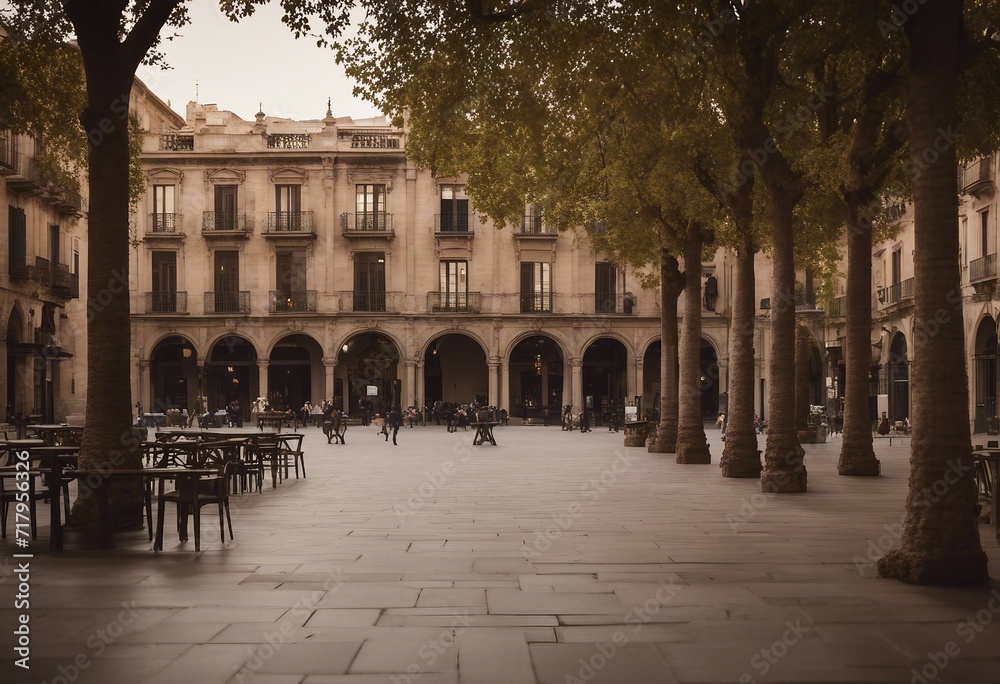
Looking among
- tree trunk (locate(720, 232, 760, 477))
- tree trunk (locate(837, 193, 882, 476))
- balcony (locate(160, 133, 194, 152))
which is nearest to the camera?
tree trunk (locate(720, 232, 760, 477))

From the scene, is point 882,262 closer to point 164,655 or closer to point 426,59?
point 426,59

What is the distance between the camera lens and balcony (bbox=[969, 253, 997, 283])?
30281mm

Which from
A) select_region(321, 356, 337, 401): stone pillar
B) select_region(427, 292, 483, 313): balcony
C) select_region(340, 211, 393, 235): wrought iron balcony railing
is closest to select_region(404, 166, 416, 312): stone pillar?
select_region(340, 211, 393, 235): wrought iron balcony railing

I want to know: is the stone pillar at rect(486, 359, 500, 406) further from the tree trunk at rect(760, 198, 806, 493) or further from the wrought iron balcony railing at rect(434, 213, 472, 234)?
the tree trunk at rect(760, 198, 806, 493)

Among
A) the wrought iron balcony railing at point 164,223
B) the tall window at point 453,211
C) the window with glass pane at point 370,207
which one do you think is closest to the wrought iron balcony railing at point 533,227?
the tall window at point 453,211

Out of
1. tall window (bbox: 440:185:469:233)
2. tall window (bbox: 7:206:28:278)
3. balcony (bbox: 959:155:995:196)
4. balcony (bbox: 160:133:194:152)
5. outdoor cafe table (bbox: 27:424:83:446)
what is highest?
balcony (bbox: 160:133:194:152)

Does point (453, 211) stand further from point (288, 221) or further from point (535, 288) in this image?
point (288, 221)

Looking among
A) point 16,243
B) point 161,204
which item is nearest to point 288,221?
point 161,204

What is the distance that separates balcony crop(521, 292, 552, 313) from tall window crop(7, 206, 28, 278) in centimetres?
2317

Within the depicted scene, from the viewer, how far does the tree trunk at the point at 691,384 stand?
65.4ft

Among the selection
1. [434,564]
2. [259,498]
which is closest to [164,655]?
[434,564]

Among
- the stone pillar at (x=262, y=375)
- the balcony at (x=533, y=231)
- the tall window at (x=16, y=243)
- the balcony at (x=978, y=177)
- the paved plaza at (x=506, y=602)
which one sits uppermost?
the balcony at (x=533, y=231)

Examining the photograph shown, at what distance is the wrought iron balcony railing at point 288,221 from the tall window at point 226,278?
2.25 m

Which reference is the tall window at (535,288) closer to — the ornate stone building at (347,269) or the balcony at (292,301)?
the ornate stone building at (347,269)
